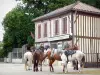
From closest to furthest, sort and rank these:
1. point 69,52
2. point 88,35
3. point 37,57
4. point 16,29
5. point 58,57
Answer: point 69,52, point 58,57, point 37,57, point 88,35, point 16,29

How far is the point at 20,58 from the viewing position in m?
48.9

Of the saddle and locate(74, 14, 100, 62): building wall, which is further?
locate(74, 14, 100, 62): building wall

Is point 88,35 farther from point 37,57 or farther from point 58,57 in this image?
point 58,57

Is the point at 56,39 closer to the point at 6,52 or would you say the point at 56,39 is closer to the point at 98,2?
the point at 98,2

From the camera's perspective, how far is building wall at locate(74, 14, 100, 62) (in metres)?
31.5

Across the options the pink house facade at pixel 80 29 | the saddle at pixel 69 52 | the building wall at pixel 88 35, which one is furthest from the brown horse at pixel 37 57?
the building wall at pixel 88 35

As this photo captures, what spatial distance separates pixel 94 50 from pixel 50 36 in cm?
644

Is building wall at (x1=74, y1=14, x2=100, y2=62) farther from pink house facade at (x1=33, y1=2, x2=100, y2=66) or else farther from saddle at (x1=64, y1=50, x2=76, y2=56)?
saddle at (x1=64, y1=50, x2=76, y2=56)

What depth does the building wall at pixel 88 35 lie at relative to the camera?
3155 cm

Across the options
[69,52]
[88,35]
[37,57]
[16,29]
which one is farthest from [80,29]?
[16,29]

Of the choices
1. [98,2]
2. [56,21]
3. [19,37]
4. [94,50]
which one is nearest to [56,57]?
[94,50]

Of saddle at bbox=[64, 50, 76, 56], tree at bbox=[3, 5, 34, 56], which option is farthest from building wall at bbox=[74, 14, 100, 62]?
tree at bbox=[3, 5, 34, 56]

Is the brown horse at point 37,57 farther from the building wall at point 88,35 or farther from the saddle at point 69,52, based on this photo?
the building wall at point 88,35

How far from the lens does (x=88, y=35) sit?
32.3 metres
